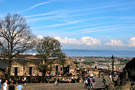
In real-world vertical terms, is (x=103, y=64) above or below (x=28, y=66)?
below

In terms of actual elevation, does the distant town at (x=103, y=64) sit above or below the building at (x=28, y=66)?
below

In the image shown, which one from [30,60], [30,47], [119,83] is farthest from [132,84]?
[30,60]

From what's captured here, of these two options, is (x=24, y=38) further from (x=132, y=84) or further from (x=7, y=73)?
(x=132, y=84)

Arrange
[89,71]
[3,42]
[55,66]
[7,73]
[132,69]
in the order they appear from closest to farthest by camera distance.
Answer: [132,69] → [3,42] → [7,73] → [55,66] → [89,71]

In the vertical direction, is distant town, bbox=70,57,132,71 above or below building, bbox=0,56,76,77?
below

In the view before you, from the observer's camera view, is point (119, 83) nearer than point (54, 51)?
Yes

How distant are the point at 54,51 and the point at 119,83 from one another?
62.4ft

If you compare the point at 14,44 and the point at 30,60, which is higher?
the point at 14,44

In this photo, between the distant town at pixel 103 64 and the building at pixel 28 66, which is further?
the distant town at pixel 103 64

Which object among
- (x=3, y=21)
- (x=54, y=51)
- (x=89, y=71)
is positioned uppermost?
(x=3, y=21)

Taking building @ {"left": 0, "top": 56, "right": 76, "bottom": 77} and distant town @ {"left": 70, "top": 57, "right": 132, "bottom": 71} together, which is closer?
building @ {"left": 0, "top": 56, "right": 76, "bottom": 77}

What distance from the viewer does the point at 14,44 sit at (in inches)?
1238

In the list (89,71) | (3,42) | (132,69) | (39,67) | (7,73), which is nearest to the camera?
(132,69)

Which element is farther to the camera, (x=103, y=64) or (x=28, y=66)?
(x=103, y=64)
